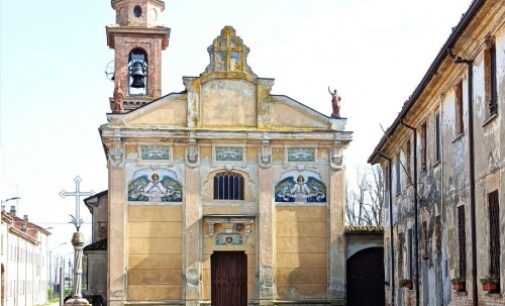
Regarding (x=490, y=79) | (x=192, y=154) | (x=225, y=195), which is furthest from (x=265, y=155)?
(x=490, y=79)

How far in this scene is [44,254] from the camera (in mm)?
102312

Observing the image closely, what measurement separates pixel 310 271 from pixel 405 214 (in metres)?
8.84

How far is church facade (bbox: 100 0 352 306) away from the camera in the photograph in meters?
34.7

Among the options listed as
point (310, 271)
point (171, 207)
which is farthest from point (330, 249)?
point (171, 207)

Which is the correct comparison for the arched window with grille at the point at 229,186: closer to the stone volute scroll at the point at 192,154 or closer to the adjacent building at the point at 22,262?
the stone volute scroll at the point at 192,154

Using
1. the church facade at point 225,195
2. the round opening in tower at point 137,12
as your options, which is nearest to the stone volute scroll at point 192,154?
the church facade at point 225,195

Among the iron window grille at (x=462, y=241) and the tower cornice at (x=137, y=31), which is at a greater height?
the tower cornice at (x=137, y=31)

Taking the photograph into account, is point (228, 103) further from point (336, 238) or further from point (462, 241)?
point (462, 241)

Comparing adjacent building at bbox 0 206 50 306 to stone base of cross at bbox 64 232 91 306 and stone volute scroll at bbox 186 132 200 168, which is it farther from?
stone base of cross at bbox 64 232 91 306

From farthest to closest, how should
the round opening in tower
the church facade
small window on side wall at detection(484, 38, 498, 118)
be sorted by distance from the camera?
the round opening in tower, the church facade, small window on side wall at detection(484, 38, 498, 118)

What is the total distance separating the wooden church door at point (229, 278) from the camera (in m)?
35.2

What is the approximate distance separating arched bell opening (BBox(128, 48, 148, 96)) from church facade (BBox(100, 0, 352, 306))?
5.10m

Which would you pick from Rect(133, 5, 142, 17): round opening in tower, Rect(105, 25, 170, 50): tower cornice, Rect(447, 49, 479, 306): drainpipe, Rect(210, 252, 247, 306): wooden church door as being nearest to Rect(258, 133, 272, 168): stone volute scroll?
Rect(210, 252, 247, 306): wooden church door

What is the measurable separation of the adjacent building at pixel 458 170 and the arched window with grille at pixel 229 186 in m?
8.81
